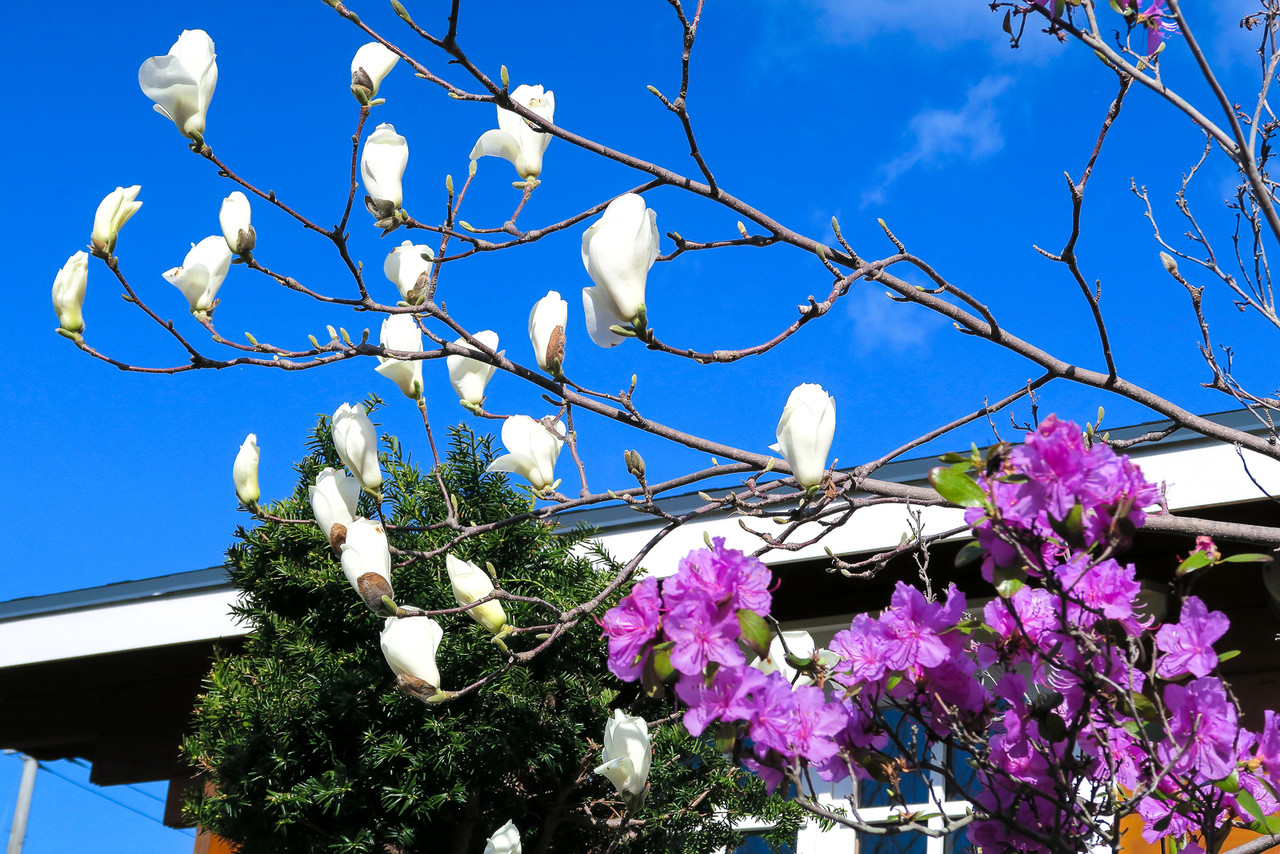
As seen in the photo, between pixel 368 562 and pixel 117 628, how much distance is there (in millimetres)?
2867

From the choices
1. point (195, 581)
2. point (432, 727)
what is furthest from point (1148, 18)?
point (195, 581)

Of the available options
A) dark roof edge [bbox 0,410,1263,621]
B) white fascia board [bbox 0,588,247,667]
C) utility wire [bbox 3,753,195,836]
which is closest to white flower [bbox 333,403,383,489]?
dark roof edge [bbox 0,410,1263,621]

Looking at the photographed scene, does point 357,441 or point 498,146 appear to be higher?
point 498,146

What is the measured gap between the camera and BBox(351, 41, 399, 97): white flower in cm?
139

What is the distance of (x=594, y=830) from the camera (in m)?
2.19

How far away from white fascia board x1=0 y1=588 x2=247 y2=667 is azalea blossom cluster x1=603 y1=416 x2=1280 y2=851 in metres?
2.82

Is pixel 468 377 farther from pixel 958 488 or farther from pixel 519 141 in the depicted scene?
pixel 958 488

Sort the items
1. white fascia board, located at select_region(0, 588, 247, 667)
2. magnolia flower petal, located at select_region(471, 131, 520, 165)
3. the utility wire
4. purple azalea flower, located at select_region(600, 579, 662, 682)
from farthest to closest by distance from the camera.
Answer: the utility wire → white fascia board, located at select_region(0, 588, 247, 667) → magnolia flower petal, located at select_region(471, 131, 520, 165) → purple azalea flower, located at select_region(600, 579, 662, 682)

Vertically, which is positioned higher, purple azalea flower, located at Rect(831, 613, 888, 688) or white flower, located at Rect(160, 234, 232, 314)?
white flower, located at Rect(160, 234, 232, 314)

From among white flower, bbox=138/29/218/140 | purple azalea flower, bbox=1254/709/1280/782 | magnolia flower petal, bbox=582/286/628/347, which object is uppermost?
white flower, bbox=138/29/218/140

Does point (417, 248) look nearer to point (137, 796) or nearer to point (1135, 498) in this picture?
point (1135, 498)

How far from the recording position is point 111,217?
4.58ft

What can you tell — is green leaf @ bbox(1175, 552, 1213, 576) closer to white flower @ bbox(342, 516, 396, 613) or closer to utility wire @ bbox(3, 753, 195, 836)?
white flower @ bbox(342, 516, 396, 613)

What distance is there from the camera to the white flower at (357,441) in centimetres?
148
